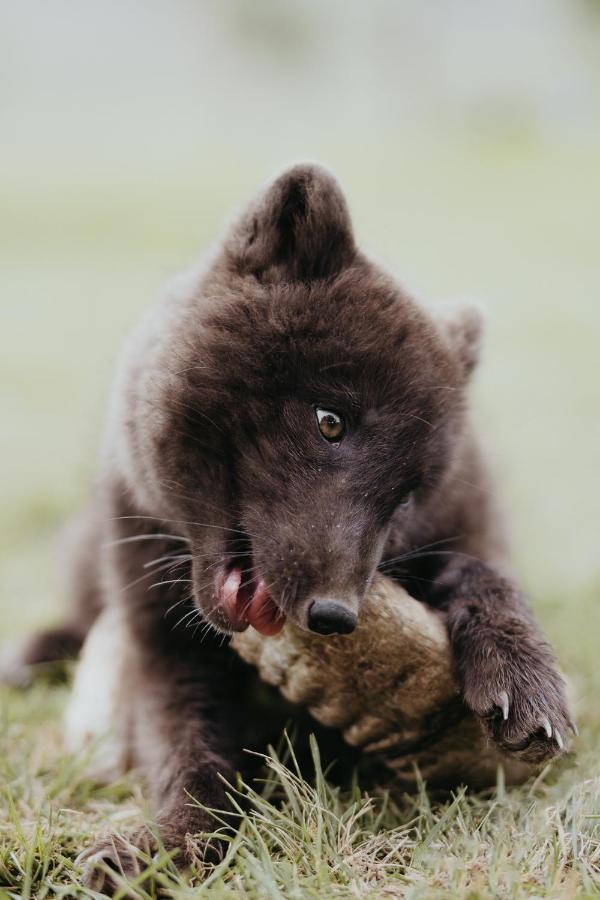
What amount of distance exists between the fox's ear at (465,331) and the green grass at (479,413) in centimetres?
25

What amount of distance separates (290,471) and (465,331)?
1.21m

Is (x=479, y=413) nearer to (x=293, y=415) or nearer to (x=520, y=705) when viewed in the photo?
(x=293, y=415)

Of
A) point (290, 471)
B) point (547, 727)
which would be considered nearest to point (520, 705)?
point (547, 727)

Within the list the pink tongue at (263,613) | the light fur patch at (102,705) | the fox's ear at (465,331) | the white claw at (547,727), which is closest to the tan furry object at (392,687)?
the pink tongue at (263,613)

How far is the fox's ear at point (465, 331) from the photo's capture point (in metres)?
3.61

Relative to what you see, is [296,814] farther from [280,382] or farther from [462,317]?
[462,317]

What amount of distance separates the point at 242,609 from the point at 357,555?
41cm

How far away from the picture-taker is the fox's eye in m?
2.90

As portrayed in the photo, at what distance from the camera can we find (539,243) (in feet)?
56.3

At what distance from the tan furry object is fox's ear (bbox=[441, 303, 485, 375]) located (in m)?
1.03

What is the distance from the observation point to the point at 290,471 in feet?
9.36

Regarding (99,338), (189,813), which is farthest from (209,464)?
(99,338)

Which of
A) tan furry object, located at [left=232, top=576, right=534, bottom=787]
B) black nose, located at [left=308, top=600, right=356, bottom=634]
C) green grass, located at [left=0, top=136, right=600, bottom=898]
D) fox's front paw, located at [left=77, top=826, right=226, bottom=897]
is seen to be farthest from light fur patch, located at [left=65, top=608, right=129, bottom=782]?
black nose, located at [left=308, top=600, right=356, bottom=634]

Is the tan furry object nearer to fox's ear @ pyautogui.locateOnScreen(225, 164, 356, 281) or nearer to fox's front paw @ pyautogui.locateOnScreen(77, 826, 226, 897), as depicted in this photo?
fox's front paw @ pyautogui.locateOnScreen(77, 826, 226, 897)
